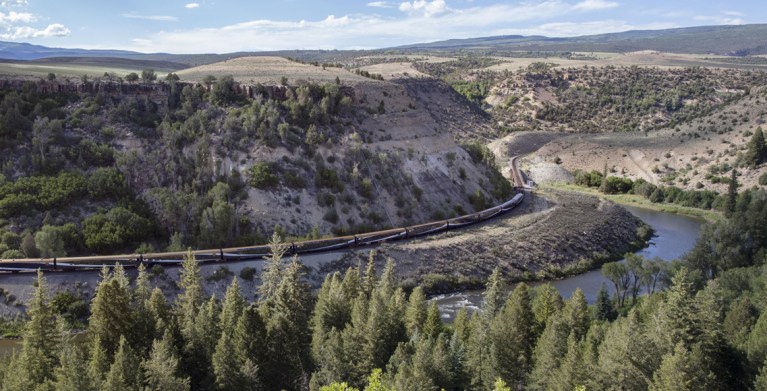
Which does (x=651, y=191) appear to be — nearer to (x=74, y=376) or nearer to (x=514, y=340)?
(x=514, y=340)

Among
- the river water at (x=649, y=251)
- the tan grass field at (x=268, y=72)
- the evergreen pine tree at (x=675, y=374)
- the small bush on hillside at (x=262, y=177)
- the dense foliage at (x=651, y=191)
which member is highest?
the tan grass field at (x=268, y=72)

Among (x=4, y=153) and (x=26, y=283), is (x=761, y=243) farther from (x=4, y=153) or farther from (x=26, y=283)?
(x=4, y=153)

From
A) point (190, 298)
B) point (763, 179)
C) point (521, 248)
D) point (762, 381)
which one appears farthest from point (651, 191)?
point (190, 298)

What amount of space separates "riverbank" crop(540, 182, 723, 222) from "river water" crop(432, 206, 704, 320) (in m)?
1.28

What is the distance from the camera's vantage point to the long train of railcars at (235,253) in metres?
35.8

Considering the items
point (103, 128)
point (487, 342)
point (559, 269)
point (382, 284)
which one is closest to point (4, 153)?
point (103, 128)

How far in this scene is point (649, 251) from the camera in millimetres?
54125

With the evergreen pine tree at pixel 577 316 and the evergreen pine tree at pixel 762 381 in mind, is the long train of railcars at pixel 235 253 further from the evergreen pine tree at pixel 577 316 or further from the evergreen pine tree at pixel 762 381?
the evergreen pine tree at pixel 762 381

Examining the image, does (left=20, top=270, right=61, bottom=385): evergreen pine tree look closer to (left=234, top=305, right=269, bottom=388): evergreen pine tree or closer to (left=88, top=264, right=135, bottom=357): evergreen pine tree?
(left=88, top=264, right=135, bottom=357): evergreen pine tree

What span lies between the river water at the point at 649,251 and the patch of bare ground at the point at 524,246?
1443 mm

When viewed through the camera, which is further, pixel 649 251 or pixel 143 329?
pixel 649 251

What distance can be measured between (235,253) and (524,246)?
75.1 feet

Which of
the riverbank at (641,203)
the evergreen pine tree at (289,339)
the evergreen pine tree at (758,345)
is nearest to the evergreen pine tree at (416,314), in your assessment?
the evergreen pine tree at (289,339)

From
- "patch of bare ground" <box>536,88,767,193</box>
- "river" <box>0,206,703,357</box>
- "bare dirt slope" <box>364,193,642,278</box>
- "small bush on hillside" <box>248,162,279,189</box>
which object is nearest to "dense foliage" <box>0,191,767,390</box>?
"river" <box>0,206,703,357</box>
